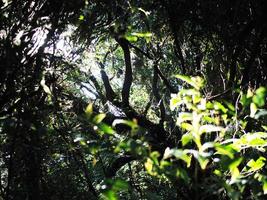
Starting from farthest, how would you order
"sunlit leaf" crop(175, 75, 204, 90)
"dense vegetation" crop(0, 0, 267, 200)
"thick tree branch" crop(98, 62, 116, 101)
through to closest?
1. "thick tree branch" crop(98, 62, 116, 101)
2. "sunlit leaf" crop(175, 75, 204, 90)
3. "dense vegetation" crop(0, 0, 267, 200)

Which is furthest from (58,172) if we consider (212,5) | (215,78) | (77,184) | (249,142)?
(249,142)

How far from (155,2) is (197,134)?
3.02m

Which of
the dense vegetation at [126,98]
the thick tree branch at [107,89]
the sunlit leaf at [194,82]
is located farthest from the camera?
the thick tree branch at [107,89]

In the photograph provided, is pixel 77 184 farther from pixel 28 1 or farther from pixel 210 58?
pixel 28 1

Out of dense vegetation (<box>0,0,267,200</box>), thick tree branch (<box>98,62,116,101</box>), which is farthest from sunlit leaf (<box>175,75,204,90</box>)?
thick tree branch (<box>98,62,116,101</box>)

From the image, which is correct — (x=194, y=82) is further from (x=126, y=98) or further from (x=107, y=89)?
(x=107, y=89)

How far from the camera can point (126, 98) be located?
5.38 m

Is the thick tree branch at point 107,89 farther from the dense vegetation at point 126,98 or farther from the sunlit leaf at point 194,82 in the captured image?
the sunlit leaf at point 194,82

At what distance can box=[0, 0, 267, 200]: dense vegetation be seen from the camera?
122 centimetres

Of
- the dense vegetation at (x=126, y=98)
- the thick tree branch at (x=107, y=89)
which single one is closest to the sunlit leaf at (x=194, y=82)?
the dense vegetation at (x=126, y=98)

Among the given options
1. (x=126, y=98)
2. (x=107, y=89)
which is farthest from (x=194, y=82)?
(x=107, y=89)

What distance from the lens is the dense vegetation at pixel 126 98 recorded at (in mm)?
1220

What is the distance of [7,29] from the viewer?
2.10m

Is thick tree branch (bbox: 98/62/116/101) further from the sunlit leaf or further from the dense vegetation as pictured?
the sunlit leaf
